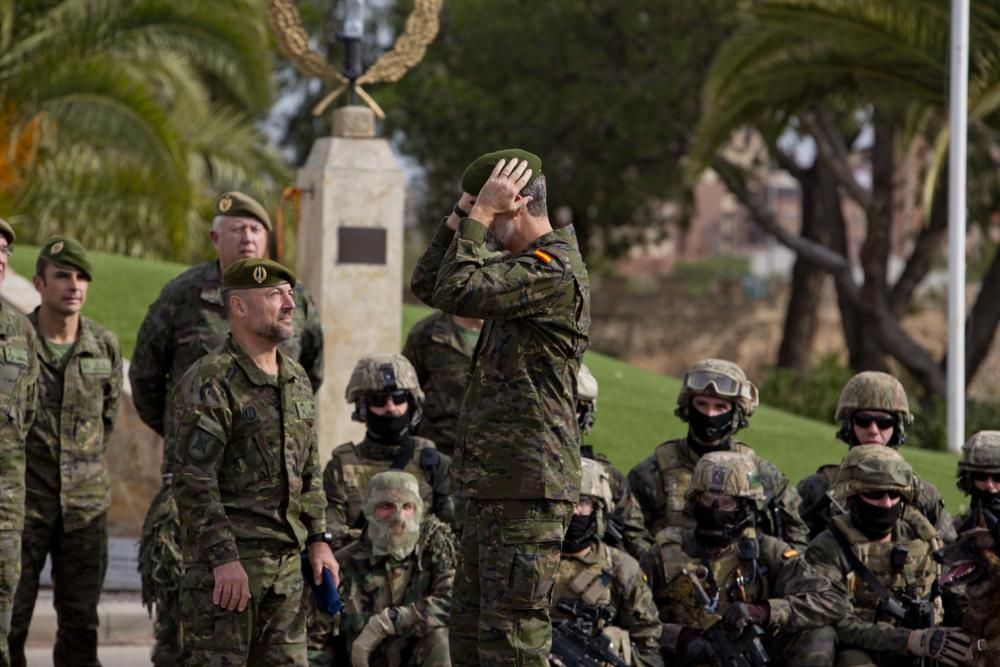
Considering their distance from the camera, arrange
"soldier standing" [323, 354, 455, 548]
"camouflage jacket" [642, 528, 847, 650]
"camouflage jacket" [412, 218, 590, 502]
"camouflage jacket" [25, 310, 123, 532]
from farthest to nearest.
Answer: "soldier standing" [323, 354, 455, 548] → "camouflage jacket" [25, 310, 123, 532] → "camouflage jacket" [642, 528, 847, 650] → "camouflage jacket" [412, 218, 590, 502]

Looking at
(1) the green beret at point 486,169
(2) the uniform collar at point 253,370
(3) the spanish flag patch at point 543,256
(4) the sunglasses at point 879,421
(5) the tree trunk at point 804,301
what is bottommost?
(4) the sunglasses at point 879,421

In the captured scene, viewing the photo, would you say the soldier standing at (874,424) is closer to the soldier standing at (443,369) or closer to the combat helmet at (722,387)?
the combat helmet at (722,387)

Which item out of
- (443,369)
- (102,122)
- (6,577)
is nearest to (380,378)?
(443,369)

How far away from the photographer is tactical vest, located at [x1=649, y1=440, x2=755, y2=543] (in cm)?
847

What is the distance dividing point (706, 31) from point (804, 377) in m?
5.98

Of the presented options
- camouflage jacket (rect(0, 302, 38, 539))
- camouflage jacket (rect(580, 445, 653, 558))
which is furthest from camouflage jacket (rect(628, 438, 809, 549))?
camouflage jacket (rect(0, 302, 38, 539))

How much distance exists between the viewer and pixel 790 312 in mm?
31422

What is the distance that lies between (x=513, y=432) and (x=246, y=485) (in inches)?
43.4

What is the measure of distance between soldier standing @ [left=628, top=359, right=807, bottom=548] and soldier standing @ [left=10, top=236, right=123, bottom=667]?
108 inches

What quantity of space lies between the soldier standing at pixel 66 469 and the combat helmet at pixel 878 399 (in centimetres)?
378

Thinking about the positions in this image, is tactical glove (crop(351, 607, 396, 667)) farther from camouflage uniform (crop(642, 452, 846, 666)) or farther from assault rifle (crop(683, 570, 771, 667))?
assault rifle (crop(683, 570, 771, 667))

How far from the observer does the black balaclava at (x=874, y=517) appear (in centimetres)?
809

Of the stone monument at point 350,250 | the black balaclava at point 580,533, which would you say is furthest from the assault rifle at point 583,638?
the stone monument at point 350,250

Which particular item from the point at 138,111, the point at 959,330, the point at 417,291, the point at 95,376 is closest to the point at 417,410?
the point at 95,376
